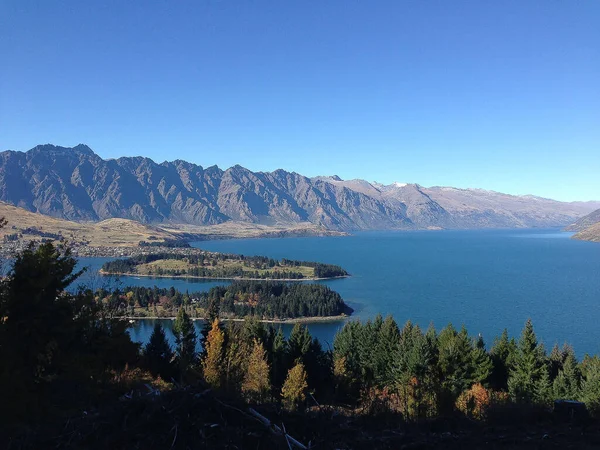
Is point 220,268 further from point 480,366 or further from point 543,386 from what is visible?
point 543,386

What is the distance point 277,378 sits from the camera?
93.5ft

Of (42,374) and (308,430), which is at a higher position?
(308,430)

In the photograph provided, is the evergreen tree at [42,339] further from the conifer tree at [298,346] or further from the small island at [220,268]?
the small island at [220,268]

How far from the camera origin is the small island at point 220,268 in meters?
138

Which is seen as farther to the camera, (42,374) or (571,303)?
(571,303)

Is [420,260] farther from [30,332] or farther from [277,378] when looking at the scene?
[30,332]

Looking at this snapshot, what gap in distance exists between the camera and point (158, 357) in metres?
28.4

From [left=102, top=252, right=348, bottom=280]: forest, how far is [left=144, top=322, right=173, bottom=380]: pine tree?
10598 centimetres

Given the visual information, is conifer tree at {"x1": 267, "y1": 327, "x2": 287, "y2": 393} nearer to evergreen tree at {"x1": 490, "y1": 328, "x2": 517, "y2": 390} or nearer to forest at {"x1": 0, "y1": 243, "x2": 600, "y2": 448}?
forest at {"x1": 0, "y1": 243, "x2": 600, "y2": 448}

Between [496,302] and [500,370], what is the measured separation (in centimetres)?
5997

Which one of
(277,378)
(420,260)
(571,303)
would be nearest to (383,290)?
(571,303)

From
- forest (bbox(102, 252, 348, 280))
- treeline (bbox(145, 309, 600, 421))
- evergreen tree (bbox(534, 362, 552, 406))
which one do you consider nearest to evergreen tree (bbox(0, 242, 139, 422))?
treeline (bbox(145, 309, 600, 421))

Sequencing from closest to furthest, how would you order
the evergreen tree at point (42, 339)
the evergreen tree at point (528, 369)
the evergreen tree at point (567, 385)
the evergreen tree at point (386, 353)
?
the evergreen tree at point (42, 339)
the evergreen tree at point (567, 385)
the evergreen tree at point (528, 369)
the evergreen tree at point (386, 353)

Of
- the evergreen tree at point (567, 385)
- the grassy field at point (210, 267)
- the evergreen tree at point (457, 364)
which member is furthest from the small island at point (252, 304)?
the evergreen tree at point (567, 385)
